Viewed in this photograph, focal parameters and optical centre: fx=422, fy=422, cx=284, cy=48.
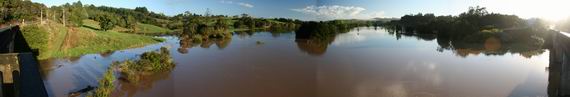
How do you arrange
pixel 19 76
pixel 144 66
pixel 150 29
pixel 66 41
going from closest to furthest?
pixel 19 76 < pixel 144 66 < pixel 66 41 < pixel 150 29

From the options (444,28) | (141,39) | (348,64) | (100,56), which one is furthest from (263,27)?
(348,64)

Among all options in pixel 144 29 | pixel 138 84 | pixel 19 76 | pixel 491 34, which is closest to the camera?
pixel 19 76

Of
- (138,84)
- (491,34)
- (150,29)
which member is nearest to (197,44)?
(138,84)

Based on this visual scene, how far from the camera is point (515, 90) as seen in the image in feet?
→ 44.9

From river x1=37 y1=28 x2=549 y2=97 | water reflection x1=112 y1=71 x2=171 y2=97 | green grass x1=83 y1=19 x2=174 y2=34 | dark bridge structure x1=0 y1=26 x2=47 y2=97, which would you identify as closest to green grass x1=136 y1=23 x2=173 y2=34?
green grass x1=83 y1=19 x2=174 y2=34

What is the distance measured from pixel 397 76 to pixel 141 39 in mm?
27387

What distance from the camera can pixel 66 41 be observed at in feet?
89.0

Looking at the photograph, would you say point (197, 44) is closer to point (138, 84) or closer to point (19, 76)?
point (138, 84)

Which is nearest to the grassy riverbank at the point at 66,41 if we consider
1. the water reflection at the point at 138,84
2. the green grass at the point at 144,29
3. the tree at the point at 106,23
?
the tree at the point at 106,23

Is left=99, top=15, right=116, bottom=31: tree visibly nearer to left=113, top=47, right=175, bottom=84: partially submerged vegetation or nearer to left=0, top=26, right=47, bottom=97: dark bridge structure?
left=113, top=47, right=175, bottom=84: partially submerged vegetation

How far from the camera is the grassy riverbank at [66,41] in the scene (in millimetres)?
22391

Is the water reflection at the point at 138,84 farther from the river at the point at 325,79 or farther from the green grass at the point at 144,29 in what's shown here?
the green grass at the point at 144,29

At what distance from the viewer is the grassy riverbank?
22.4m

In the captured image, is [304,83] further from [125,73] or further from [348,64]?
[125,73]
